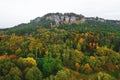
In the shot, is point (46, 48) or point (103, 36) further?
point (103, 36)

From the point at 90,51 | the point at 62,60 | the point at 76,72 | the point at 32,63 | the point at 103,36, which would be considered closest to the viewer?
the point at 32,63

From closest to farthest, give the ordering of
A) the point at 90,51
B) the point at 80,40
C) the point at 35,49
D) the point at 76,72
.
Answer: the point at 76,72, the point at 35,49, the point at 90,51, the point at 80,40

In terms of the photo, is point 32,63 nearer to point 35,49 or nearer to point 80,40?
point 35,49

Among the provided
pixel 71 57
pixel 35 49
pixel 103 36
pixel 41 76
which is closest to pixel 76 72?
pixel 71 57

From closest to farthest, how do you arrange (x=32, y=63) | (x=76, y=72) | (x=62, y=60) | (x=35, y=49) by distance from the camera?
(x=32, y=63), (x=76, y=72), (x=62, y=60), (x=35, y=49)

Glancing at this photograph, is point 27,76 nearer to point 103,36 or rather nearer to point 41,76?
point 41,76

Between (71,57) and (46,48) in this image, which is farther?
(46,48)

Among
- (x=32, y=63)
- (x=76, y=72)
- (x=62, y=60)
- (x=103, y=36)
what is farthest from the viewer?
(x=103, y=36)

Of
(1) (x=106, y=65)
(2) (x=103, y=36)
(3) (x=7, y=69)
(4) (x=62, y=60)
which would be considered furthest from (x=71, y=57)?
(2) (x=103, y=36)
